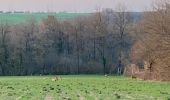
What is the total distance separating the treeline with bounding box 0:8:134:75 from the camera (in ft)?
336

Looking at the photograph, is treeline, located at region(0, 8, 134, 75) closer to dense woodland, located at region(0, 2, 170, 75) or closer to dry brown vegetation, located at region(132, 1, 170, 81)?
dense woodland, located at region(0, 2, 170, 75)

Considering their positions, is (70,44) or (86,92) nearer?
(86,92)

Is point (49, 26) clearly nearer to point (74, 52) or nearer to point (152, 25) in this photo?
point (74, 52)

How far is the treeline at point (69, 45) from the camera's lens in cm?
10238

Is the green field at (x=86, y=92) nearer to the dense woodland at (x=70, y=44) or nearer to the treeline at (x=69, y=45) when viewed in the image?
the dense woodland at (x=70, y=44)

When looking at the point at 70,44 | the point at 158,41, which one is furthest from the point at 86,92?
the point at 70,44

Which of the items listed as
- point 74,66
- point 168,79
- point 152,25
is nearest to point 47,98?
point 168,79

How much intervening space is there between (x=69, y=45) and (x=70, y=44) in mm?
359

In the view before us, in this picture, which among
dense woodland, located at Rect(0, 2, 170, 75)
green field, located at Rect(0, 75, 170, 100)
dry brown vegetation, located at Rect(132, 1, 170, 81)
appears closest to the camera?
green field, located at Rect(0, 75, 170, 100)

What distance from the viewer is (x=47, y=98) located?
26.2 metres

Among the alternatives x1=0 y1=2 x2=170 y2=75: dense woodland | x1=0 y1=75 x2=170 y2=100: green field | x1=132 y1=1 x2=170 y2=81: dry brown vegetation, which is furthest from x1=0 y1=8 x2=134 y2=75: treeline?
x1=0 y1=75 x2=170 y2=100: green field

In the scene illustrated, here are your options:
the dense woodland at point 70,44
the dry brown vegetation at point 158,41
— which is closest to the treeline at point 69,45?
the dense woodland at point 70,44

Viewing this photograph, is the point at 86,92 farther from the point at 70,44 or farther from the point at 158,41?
the point at 70,44

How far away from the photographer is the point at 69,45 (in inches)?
4333
